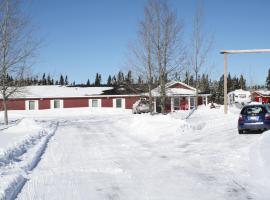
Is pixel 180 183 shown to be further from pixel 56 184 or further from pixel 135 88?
pixel 135 88

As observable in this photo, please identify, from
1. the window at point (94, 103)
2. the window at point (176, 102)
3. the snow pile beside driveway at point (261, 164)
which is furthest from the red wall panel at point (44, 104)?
the snow pile beside driveway at point (261, 164)

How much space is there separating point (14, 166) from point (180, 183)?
4444mm

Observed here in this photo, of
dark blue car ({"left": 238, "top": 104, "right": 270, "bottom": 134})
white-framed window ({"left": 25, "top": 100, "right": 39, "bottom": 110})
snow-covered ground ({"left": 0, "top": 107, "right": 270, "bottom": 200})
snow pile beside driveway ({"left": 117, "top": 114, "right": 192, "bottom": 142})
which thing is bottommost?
snow-covered ground ({"left": 0, "top": 107, "right": 270, "bottom": 200})

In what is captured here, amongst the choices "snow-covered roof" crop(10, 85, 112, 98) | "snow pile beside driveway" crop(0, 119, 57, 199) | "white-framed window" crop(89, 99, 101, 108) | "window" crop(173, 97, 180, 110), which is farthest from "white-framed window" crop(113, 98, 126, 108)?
"snow pile beside driveway" crop(0, 119, 57, 199)

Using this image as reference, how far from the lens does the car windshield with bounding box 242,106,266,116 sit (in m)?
18.4

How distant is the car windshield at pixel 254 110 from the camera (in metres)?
18.4

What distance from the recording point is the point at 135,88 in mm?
36719

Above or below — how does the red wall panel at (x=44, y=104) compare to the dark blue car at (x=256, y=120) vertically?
above

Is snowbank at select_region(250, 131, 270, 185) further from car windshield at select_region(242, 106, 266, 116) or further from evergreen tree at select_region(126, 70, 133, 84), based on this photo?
evergreen tree at select_region(126, 70, 133, 84)

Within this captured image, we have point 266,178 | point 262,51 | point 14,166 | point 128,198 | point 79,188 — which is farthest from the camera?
point 262,51

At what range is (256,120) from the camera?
18.2 m

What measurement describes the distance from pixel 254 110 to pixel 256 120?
0.57 m

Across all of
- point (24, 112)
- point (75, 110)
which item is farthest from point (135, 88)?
point (24, 112)

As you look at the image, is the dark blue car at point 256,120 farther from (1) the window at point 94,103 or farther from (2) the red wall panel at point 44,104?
(2) the red wall panel at point 44,104
